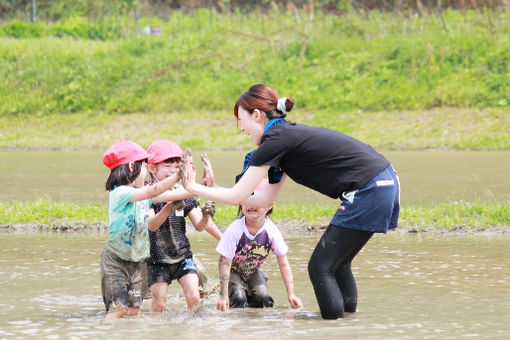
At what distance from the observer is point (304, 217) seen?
9.41 meters

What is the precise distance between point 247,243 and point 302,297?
2.10 feet

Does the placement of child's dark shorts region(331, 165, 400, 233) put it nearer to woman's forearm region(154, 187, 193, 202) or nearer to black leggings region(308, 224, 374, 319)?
black leggings region(308, 224, 374, 319)

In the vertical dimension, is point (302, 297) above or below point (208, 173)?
below

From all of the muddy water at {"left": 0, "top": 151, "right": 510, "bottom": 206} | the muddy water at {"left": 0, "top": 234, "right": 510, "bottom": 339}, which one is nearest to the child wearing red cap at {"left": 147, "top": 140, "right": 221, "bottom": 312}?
the muddy water at {"left": 0, "top": 234, "right": 510, "bottom": 339}

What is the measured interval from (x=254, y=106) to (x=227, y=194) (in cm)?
57

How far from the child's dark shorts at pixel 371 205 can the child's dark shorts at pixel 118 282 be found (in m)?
1.42

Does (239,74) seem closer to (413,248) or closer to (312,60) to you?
(312,60)

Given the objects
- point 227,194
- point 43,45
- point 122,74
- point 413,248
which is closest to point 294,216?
point 413,248

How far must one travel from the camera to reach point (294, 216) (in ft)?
31.1

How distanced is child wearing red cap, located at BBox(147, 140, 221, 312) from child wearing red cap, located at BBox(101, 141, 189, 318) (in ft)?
0.76

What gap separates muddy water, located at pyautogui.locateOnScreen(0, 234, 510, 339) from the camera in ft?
16.5

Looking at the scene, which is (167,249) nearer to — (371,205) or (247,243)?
(247,243)

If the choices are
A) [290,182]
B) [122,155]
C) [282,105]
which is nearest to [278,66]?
[290,182]

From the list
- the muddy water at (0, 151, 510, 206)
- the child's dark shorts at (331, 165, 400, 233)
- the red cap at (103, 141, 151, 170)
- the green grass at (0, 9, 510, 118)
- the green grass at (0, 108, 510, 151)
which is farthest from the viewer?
the green grass at (0, 9, 510, 118)
